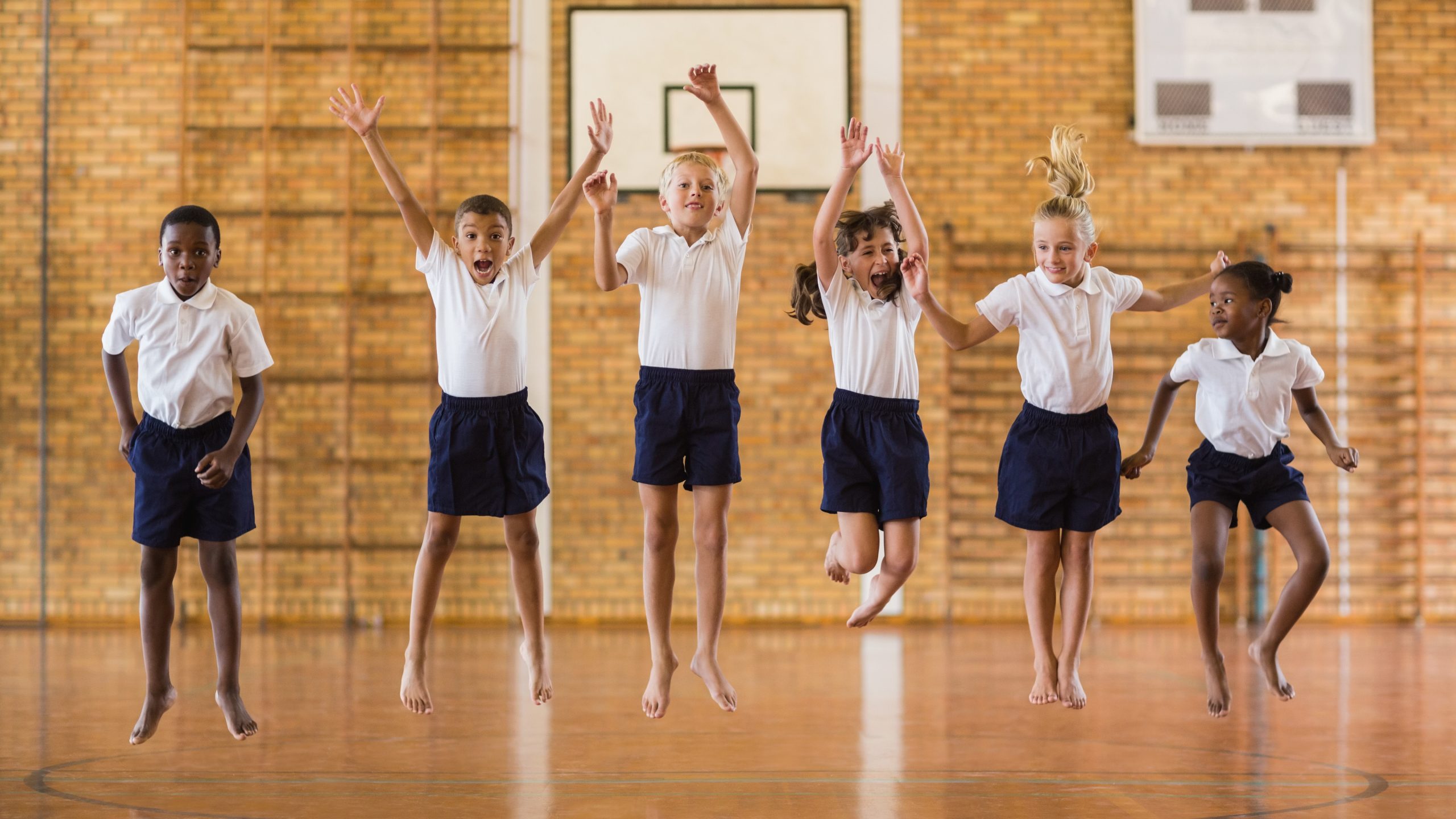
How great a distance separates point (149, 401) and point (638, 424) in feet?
5.01

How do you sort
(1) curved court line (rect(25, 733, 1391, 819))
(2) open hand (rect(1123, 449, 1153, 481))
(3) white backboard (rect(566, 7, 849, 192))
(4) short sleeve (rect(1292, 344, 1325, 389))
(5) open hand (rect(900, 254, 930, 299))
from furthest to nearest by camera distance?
(3) white backboard (rect(566, 7, 849, 192)) → (4) short sleeve (rect(1292, 344, 1325, 389)) → (2) open hand (rect(1123, 449, 1153, 481)) → (5) open hand (rect(900, 254, 930, 299)) → (1) curved court line (rect(25, 733, 1391, 819))

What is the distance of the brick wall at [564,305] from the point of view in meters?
8.21

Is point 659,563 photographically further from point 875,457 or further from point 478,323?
point 478,323

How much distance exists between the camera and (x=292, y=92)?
829 centimetres

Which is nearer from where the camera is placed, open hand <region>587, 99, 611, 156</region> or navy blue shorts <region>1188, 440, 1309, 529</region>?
open hand <region>587, 99, 611, 156</region>

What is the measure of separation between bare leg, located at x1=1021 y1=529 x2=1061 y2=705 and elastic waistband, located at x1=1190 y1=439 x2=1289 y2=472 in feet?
2.36

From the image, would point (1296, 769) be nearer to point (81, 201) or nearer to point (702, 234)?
point (702, 234)

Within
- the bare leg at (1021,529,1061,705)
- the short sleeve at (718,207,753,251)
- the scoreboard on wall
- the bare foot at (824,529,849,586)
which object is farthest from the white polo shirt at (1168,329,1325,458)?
the scoreboard on wall

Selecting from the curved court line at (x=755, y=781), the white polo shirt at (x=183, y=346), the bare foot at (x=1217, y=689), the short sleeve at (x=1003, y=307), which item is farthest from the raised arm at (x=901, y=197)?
the white polo shirt at (x=183, y=346)

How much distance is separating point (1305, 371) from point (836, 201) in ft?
5.81

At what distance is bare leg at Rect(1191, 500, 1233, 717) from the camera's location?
4.20 meters

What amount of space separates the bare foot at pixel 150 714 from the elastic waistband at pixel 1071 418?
2830mm

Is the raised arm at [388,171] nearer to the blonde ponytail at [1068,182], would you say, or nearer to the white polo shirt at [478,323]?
the white polo shirt at [478,323]

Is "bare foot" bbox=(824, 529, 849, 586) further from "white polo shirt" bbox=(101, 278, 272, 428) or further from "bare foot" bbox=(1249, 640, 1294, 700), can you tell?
"white polo shirt" bbox=(101, 278, 272, 428)
